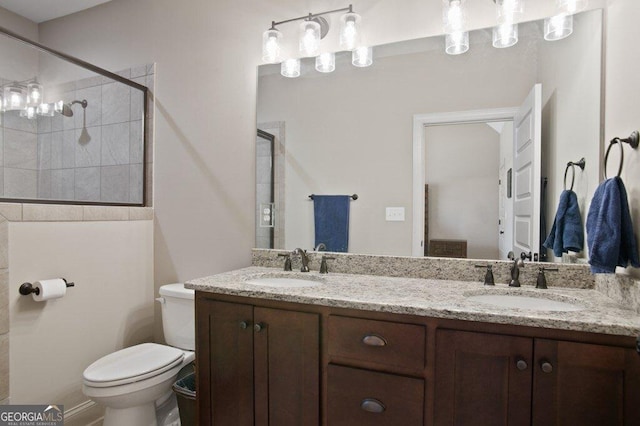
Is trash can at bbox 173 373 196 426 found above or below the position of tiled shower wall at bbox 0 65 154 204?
below

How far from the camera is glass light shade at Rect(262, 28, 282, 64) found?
76.1 inches

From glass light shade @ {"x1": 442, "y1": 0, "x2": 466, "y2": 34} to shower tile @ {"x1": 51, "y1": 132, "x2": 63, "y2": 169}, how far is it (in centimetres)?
259

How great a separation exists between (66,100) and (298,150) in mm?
1819

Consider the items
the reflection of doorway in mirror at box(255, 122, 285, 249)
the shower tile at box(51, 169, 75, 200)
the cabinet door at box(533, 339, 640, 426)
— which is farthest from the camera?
the shower tile at box(51, 169, 75, 200)

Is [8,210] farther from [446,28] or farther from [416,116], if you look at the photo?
[446,28]

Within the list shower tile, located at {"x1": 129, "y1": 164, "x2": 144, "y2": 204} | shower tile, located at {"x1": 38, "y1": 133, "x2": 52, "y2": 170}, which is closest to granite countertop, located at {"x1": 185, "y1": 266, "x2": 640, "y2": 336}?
shower tile, located at {"x1": 129, "y1": 164, "x2": 144, "y2": 204}

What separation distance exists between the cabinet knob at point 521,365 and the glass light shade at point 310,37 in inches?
66.1

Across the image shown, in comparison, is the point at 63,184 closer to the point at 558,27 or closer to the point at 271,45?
the point at 271,45

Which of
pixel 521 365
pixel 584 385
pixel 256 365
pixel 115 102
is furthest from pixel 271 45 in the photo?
pixel 584 385

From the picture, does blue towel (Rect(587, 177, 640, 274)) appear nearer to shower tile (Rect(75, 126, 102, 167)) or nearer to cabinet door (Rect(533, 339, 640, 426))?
cabinet door (Rect(533, 339, 640, 426))

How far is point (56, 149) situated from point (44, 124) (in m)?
0.19

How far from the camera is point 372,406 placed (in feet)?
4.07

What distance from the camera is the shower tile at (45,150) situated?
95.5 inches

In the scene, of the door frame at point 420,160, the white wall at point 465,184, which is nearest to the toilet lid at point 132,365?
the door frame at point 420,160
